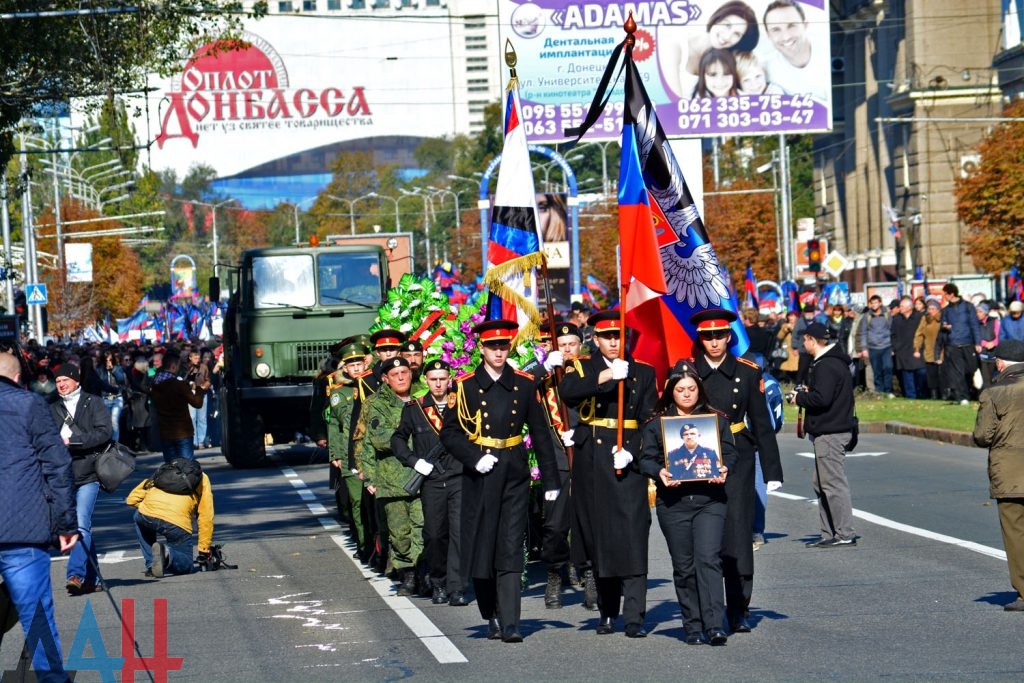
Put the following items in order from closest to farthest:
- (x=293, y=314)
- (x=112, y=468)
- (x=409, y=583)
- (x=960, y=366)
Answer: (x=409, y=583)
(x=112, y=468)
(x=293, y=314)
(x=960, y=366)

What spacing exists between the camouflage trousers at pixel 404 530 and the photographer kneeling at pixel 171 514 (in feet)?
6.85

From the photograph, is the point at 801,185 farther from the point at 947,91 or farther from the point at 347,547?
the point at 347,547

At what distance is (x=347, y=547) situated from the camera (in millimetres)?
15914

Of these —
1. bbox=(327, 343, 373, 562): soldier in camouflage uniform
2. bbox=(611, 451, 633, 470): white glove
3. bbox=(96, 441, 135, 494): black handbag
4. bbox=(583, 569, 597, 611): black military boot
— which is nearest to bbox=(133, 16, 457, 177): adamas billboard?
bbox=(327, 343, 373, 562): soldier in camouflage uniform

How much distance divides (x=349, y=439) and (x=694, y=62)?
26.4 metres

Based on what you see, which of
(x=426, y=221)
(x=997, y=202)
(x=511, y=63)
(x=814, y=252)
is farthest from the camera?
(x=426, y=221)

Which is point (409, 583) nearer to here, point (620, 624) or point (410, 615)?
point (410, 615)

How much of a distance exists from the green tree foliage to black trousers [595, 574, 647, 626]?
48.2 feet

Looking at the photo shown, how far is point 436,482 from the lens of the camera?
12234 mm

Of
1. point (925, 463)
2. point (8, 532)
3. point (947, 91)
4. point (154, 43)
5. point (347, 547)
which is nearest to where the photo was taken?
point (8, 532)

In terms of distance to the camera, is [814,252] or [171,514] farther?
[814,252]

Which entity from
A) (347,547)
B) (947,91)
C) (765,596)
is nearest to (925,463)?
(347,547)

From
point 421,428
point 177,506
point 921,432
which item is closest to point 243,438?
point 921,432

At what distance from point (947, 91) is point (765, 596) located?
158 feet
